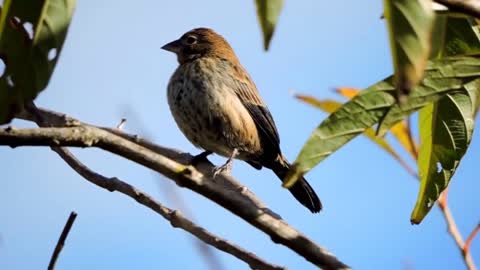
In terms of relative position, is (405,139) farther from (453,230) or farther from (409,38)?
(409,38)

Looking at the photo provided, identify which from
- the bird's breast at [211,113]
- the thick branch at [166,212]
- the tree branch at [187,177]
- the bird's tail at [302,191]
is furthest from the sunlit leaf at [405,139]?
the bird's tail at [302,191]

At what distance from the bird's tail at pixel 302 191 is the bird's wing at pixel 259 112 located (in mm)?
125

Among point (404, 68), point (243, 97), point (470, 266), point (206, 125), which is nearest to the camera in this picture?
point (404, 68)

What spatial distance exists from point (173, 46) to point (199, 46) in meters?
0.27

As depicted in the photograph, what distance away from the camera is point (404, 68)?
1.34m

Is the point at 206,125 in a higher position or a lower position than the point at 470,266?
lower

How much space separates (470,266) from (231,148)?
5.40 m

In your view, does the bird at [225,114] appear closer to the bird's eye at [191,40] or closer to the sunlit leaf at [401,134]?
the bird's eye at [191,40]

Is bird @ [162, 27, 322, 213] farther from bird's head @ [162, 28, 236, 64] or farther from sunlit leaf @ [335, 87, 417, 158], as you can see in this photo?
sunlit leaf @ [335, 87, 417, 158]

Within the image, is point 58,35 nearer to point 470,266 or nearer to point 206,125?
point 470,266

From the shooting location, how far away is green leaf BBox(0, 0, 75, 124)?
5.14ft

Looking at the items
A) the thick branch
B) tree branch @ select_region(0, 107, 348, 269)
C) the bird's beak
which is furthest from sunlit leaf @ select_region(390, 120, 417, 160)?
the bird's beak

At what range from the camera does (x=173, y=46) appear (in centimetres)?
857

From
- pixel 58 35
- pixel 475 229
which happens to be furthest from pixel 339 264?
pixel 475 229
